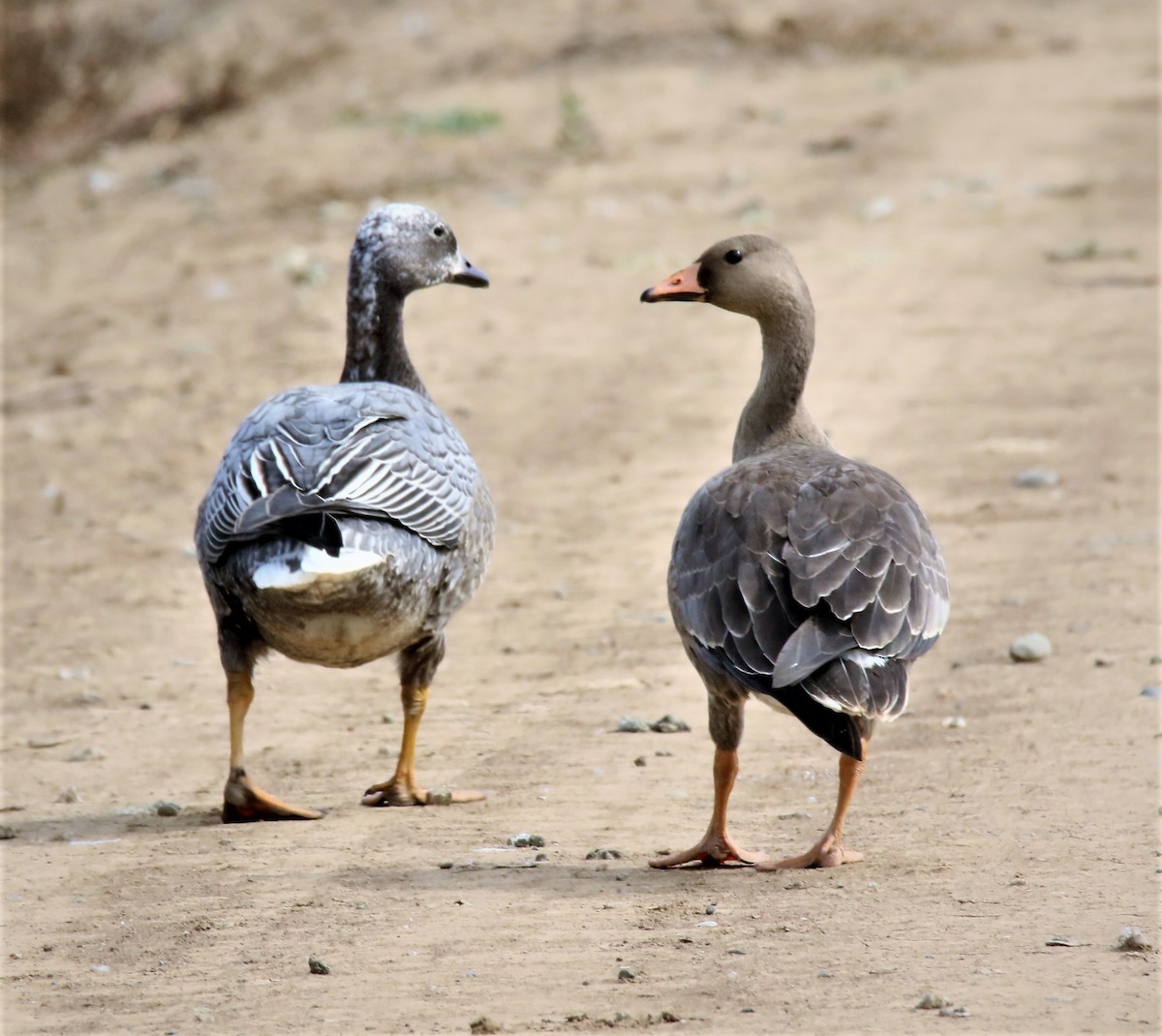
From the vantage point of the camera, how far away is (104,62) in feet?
68.4

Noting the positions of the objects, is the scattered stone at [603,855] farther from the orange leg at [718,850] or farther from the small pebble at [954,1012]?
the small pebble at [954,1012]

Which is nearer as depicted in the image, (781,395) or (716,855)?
(716,855)

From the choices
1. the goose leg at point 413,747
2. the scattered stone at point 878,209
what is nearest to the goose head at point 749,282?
the goose leg at point 413,747

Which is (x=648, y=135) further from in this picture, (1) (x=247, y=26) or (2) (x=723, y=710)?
(2) (x=723, y=710)

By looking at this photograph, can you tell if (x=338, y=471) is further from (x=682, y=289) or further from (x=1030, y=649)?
(x=1030, y=649)

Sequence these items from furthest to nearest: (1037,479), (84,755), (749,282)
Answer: (1037,479), (84,755), (749,282)

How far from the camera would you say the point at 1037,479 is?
31.2 ft

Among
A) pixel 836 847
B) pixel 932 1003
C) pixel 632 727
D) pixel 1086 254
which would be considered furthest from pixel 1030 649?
pixel 1086 254

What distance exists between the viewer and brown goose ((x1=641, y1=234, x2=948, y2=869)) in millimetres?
4805

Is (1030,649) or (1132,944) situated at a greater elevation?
(1132,944)

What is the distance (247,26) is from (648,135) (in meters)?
7.86

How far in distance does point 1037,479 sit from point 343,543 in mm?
5075

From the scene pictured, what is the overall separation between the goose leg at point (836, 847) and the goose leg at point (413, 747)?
133cm

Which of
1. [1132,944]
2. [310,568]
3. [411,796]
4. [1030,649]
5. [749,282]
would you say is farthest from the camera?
[1030,649]
